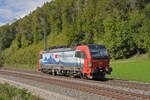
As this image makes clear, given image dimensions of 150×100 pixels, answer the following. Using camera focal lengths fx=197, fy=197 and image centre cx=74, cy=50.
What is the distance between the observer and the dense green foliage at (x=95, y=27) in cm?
5103

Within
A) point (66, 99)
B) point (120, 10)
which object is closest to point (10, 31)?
point (120, 10)

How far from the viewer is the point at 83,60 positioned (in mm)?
19234

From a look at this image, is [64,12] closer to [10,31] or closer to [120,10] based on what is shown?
[120,10]

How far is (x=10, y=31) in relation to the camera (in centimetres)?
11938

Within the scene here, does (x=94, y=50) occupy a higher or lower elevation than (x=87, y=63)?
higher

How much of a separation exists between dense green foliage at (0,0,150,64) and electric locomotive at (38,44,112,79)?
27.6m

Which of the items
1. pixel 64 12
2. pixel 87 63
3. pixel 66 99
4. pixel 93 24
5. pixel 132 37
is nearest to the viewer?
pixel 66 99

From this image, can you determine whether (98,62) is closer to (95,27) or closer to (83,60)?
(83,60)

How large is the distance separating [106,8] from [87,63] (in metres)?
51.5

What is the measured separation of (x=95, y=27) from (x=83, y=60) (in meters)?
47.2

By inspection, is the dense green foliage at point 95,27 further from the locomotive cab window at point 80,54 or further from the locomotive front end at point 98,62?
the locomotive cab window at point 80,54

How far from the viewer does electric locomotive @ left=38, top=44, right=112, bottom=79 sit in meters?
18.6

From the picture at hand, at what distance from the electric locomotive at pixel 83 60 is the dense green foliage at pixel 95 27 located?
27.6 m

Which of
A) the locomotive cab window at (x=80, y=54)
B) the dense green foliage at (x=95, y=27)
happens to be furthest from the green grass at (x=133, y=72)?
the dense green foliage at (x=95, y=27)
